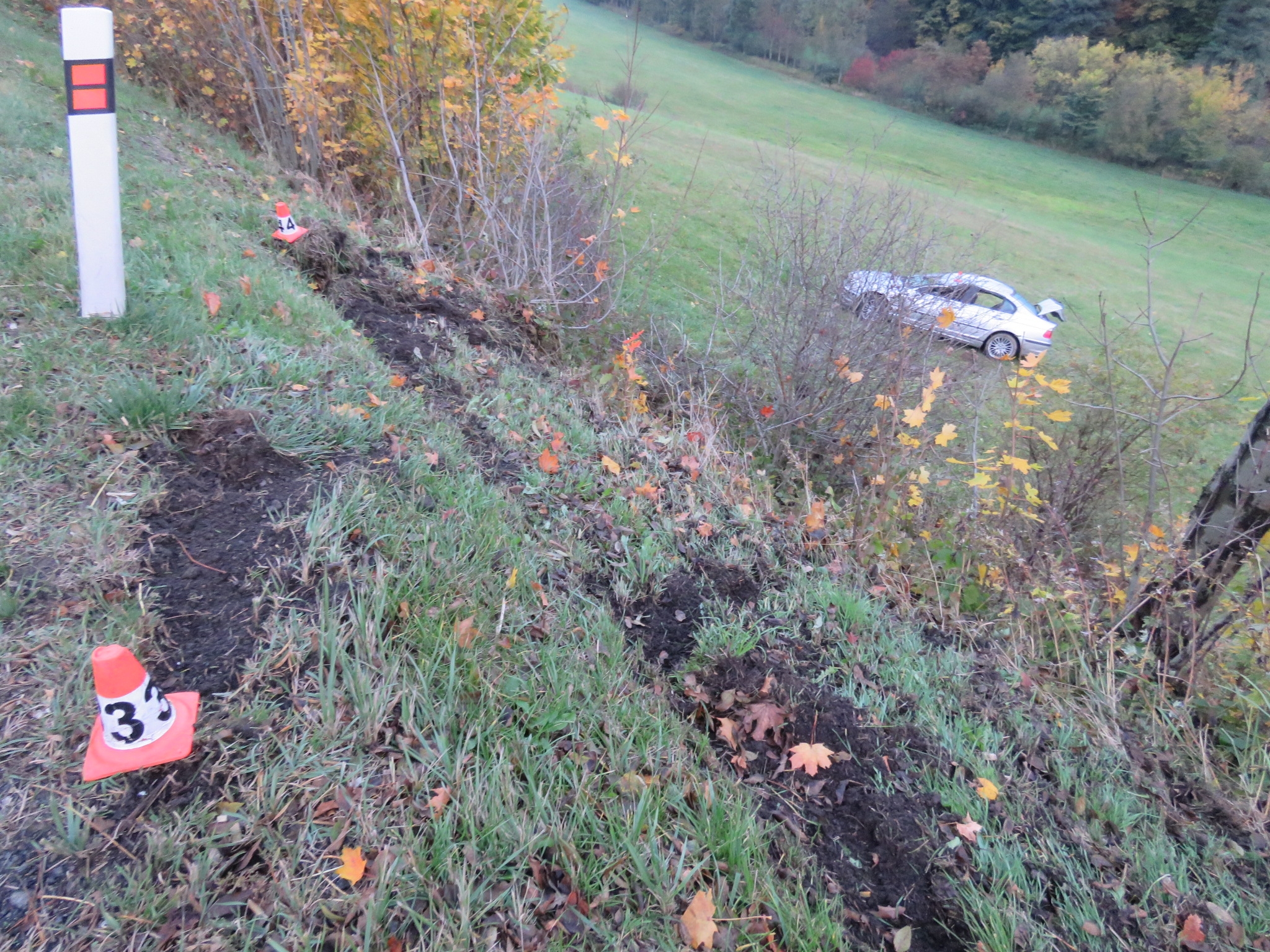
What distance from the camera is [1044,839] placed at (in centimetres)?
248

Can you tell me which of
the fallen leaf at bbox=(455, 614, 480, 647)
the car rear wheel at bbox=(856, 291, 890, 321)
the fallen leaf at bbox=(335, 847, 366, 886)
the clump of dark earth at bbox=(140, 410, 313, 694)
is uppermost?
the car rear wheel at bbox=(856, 291, 890, 321)

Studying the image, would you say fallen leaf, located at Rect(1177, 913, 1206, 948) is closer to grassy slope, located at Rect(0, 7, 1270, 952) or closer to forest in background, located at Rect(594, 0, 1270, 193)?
grassy slope, located at Rect(0, 7, 1270, 952)

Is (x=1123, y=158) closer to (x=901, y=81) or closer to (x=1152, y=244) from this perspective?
(x=901, y=81)

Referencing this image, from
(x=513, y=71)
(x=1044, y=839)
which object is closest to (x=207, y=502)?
(x=1044, y=839)

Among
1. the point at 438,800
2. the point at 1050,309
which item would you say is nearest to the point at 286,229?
the point at 438,800

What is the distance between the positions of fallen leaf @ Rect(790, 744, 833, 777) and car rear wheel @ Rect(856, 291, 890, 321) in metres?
5.10

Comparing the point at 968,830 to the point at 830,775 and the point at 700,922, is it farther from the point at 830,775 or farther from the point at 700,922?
the point at 700,922

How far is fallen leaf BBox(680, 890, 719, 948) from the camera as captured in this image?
6.34ft

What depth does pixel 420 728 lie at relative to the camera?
87.1 inches

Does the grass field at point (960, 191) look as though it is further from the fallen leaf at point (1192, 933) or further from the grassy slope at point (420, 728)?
the fallen leaf at point (1192, 933)

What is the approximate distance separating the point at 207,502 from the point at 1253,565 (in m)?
5.36

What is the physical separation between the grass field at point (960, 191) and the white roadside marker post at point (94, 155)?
20.1ft

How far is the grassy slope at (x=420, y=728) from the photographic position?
5.77 feet

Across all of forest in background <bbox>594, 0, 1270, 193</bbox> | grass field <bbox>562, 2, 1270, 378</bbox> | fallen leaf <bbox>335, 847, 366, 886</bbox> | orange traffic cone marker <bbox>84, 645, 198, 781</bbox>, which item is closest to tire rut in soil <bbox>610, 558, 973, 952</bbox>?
fallen leaf <bbox>335, 847, 366, 886</bbox>
